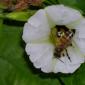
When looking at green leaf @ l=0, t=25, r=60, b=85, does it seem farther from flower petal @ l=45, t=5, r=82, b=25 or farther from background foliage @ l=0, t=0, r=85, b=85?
flower petal @ l=45, t=5, r=82, b=25

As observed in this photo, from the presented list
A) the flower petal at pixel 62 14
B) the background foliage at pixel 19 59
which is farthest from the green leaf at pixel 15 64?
the flower petal at pixel 62 14

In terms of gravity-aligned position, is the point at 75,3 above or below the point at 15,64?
above

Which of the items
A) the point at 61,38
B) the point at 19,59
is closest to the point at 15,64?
the point at 19,59

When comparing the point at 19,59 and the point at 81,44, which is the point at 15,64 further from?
the point at 81,44

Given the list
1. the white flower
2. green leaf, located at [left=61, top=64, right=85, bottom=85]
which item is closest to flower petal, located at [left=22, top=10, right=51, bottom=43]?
the white flower

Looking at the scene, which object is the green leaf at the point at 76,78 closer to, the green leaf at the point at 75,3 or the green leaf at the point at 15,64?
the green leaf at the point at 15,64

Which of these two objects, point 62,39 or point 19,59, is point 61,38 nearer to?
point 62,39
